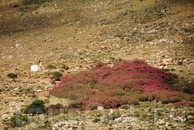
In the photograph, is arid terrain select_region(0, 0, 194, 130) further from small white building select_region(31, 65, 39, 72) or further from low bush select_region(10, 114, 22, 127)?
small white building select_region(31, 65, 39, 72)

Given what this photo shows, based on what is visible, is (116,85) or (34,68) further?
(34,68)

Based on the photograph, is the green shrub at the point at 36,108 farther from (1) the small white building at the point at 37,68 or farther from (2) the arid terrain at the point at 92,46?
(1) the small white building at the point at 37,68

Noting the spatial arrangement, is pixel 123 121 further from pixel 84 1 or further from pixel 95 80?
pixel 84 1

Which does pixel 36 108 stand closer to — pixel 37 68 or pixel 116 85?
pixel 116 85

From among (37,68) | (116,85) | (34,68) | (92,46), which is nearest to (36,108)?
(116,85)

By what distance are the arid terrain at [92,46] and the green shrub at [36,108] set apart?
1118 mm

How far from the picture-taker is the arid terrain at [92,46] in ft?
80.5

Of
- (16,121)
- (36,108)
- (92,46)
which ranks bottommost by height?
(16,121)

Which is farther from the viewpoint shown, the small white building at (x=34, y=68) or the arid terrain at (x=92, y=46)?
the small white building at (x=34, y=68)

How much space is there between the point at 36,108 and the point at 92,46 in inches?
1030

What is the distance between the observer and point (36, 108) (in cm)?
2884

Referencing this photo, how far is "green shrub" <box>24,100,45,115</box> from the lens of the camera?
2836 centimetres

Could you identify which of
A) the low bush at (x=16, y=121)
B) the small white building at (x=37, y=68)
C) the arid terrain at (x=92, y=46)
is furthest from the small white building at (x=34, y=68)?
the low bush at (x=16, y=121)

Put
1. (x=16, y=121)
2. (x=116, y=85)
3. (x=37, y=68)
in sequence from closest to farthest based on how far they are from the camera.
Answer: (x=16, y=121) → (x=116, y=85) → (x=37, y=68)
